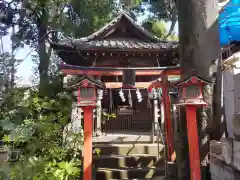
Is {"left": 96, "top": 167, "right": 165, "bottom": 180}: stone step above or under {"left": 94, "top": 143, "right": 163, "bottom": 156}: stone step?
under

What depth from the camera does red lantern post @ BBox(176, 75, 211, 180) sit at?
14.4ft

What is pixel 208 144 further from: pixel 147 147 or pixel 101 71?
pixel 147 147

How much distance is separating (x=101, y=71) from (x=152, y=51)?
3.35 meters

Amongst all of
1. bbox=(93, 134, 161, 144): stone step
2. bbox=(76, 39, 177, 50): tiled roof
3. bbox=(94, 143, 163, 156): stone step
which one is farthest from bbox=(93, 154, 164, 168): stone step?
bbox=(76, 39, 177, 50): tiled roof

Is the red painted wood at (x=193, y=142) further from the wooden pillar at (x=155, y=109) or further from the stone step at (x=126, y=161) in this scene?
the wooden pillar at (x=155, y=109)

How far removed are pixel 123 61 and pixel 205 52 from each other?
578 centimetres

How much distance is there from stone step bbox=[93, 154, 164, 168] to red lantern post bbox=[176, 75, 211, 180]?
3.67 m

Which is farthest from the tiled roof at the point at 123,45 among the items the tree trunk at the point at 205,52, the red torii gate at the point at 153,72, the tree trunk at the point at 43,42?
the tree trunk at the point at 205,52

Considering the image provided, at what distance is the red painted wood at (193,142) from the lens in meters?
4.38

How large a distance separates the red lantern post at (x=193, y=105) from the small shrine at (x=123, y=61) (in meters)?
2.33

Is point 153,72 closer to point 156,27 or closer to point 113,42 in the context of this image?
point 113,42

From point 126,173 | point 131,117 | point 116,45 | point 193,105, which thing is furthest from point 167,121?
point 131,117

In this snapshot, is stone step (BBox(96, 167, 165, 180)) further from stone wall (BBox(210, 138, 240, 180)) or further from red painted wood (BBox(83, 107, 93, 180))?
stone wall (BBox(210, 138, 240, 180))

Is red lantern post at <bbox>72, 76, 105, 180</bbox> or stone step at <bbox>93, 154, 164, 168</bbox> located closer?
red lantern post at <bbox>72, 76, 105, 180</bbox>
